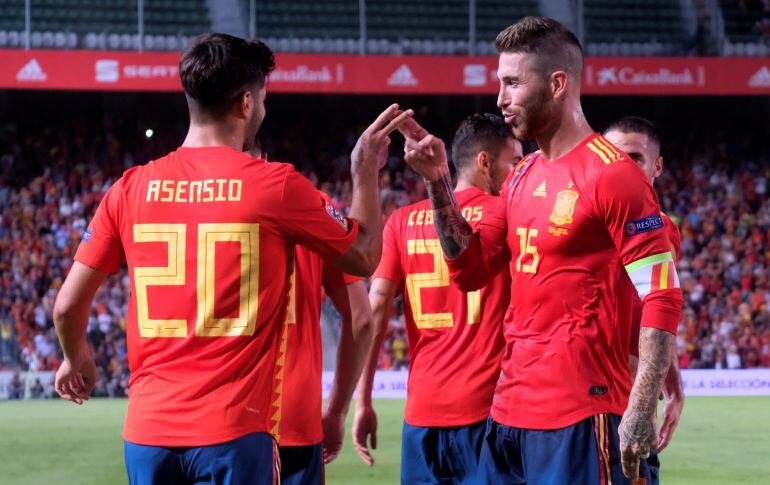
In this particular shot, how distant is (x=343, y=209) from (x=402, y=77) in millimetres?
2894

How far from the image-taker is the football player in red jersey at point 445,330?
193 inches

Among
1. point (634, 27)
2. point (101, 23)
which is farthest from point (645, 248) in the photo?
point (634, 27)

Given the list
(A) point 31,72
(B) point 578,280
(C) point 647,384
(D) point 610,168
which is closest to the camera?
(C) point 647,384

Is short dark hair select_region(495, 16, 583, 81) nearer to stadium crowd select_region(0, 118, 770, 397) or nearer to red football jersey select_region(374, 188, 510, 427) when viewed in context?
red football jersey select_region(374, 188, 510, 427)

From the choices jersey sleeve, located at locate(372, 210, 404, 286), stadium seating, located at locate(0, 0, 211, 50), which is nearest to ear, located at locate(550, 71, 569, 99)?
jersey sleeve, located at locate(372, 210, 404, 286)

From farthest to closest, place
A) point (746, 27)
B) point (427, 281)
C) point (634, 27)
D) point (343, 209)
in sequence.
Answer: point (634, 27) → point (746, 27) → point (343, 209) → point (427, 281)

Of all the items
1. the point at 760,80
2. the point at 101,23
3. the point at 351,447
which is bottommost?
the point at 351,447

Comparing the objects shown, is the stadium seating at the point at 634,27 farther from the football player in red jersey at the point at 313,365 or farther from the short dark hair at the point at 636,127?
the football player in red jersey at the point at 313,365

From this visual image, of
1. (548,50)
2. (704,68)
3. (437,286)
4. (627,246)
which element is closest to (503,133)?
(437,286)

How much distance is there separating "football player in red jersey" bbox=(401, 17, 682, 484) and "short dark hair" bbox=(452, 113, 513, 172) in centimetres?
140

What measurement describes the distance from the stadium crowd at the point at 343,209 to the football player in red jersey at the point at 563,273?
12905 mm

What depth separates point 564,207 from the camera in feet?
11.3

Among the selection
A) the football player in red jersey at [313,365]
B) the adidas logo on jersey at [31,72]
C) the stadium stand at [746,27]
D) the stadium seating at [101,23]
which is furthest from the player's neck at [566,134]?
the stadium stand at [746,27]

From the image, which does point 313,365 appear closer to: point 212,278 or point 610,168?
point 212,278
